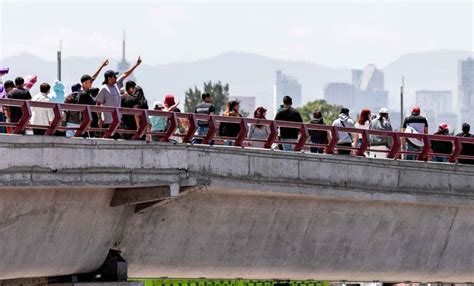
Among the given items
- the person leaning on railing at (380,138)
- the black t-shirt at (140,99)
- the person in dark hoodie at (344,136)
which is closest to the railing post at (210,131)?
the black t-shirt at (140,99)

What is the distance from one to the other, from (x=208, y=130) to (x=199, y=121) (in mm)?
615

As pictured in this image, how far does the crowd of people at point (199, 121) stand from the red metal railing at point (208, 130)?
0.12m

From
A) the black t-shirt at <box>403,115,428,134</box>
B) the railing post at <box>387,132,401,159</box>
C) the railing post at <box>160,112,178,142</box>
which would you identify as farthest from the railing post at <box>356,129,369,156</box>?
the railing post at <box>160,112,178,142</box>

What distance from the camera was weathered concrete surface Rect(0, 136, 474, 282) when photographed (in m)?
28.4

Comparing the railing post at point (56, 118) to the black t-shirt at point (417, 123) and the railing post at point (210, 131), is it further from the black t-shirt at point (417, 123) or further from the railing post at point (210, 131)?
the black t-shirt at point (417, 123)

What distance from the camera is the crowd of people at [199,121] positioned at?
2914cm

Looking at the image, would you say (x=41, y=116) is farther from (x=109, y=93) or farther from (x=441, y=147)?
(x=441, y=147)

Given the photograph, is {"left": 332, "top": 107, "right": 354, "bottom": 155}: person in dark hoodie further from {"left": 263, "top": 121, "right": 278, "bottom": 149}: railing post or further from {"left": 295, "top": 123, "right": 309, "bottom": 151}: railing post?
{"left": 263, "top": 121, "right": 278, "bottom": 149}: railing post

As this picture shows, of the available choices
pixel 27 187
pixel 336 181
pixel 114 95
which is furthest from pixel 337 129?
pixel 27 187

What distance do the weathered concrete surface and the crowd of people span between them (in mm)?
531

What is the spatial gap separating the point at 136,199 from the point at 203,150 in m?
1.52

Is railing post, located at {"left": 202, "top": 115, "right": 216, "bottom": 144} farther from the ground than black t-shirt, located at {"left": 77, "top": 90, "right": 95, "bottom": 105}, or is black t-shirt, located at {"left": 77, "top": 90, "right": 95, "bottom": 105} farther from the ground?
black t-shirt, located at {"left": 77, "top": 90, "right": 95, "bottom": 105}

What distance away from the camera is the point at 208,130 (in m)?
31.2

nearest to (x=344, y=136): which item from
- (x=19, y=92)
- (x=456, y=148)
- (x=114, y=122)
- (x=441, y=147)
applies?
(x=456, y=148)
